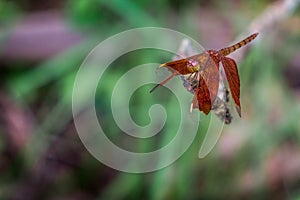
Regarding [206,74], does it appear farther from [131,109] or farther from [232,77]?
[131,109]

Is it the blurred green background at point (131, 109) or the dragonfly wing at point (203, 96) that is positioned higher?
the blurred green background at point (131, 109)

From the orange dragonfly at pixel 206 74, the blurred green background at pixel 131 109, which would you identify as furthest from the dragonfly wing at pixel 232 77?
the blurred green background at pixel 131 109

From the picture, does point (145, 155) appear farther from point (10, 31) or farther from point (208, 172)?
point (10, 31)

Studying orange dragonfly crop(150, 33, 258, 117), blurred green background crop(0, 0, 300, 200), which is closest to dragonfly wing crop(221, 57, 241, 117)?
orange dragonfly crop(150, 33, 258, 117)

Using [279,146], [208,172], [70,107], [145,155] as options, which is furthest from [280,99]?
[70,107]

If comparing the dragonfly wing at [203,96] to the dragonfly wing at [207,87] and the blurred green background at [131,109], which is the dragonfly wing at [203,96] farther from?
the blurred green background at [131,109]

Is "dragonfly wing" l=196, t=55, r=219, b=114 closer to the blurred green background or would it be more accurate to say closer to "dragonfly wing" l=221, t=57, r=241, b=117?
"dragonfly wing" l=221, t=57, r=241, b=117

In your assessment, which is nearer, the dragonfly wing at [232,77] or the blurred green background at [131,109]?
the dragonfly wing at [232,77]
